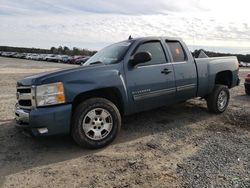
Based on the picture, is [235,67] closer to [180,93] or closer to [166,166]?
[180,93]

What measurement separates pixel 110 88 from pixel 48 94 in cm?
111

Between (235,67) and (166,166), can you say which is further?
(235,67)

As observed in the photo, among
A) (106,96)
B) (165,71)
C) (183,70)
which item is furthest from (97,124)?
(183,70)

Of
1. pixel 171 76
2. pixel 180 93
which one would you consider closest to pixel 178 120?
pixel 180 93

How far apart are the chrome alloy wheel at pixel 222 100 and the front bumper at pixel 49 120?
4.17 metres

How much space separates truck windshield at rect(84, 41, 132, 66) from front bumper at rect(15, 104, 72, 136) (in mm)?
1421

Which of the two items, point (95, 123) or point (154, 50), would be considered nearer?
point (95, 123)

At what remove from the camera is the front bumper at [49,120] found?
4.82 m

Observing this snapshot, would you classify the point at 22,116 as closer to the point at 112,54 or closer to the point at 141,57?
the point at 112,54

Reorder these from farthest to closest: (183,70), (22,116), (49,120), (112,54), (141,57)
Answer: (183,70), (112,54), (141,57), (22,116), (49,120)

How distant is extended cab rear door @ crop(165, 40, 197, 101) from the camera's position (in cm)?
660

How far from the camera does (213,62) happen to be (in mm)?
7555

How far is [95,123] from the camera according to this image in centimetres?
526

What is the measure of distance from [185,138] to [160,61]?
1.60m
